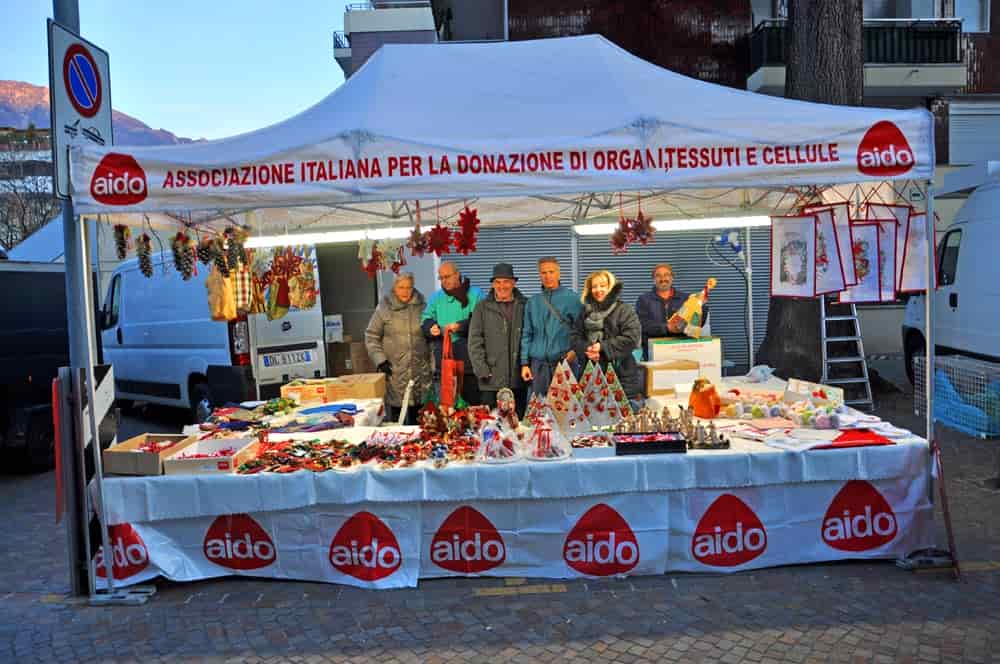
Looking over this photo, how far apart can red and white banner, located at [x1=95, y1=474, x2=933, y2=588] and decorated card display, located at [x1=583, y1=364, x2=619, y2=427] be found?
2.43 ft

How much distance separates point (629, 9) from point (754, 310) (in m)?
6.05

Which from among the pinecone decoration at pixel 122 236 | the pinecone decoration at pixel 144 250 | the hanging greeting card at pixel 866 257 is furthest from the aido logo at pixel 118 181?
the hanging greeting card at pixel 866 257

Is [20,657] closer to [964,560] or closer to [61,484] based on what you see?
[61,484]

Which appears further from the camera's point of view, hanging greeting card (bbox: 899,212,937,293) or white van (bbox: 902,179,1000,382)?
white van (bbox: 902,179,1000,382)

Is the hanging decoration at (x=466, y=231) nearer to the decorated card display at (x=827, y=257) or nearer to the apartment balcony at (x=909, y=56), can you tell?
the decorated card display at (x=827, y=257)

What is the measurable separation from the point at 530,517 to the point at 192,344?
20.6ft

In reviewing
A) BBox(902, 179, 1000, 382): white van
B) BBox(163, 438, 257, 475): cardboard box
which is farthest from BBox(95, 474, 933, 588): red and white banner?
BBox(902, 179, 1000, 382): white van

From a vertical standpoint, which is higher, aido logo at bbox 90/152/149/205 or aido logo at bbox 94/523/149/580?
aido logo at bbox 90/152/149/205

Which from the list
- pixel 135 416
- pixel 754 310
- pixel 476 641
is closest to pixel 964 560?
pixel 476 641

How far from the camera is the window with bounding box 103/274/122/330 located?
35.9 feet

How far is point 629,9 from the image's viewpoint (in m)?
14.8

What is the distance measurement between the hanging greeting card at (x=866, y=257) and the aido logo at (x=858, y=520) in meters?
1.73

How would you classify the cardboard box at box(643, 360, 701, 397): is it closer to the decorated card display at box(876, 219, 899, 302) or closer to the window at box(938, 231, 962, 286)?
the decorated card display at box(876, 219, 899, 302)

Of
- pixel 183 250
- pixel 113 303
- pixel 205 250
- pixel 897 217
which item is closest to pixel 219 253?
pixel 205 250
